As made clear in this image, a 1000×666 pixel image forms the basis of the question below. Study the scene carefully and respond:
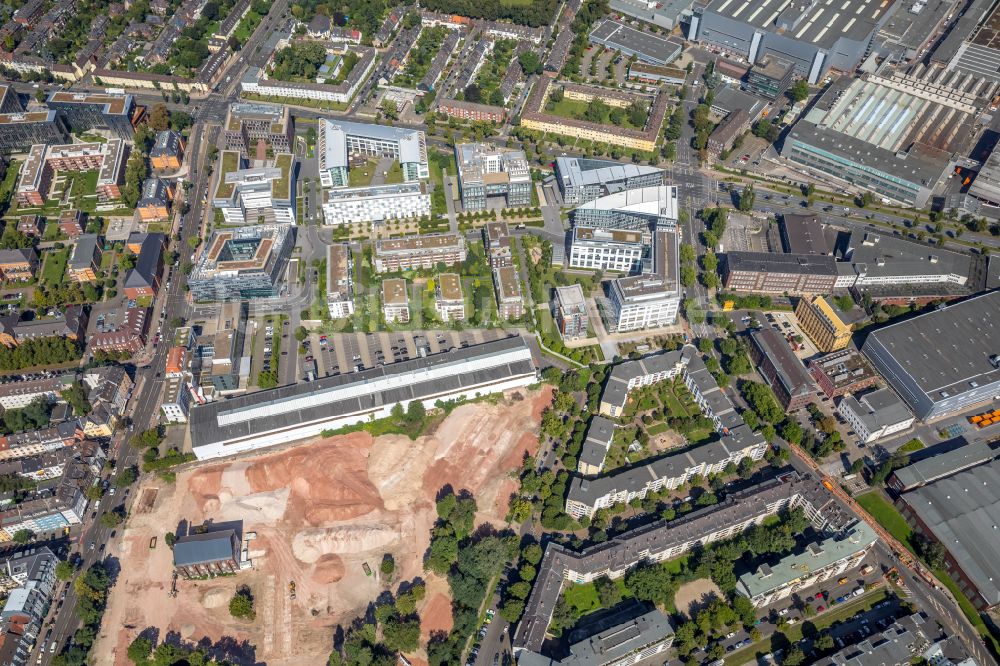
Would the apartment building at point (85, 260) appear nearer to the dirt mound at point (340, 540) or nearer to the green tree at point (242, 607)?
the dirt mound at point (340, 540)

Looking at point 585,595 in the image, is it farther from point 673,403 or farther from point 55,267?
point 55,267

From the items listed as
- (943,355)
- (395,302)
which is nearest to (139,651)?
(395,302)

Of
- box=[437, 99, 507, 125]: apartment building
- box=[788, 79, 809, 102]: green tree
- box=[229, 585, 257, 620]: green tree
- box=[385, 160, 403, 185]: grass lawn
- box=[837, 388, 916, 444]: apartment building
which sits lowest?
box=[229, 585, 257, 620]: green tree

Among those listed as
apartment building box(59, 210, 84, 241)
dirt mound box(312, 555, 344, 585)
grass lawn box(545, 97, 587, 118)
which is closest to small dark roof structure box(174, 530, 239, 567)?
dirt mound box(312, 555, 344, 585)

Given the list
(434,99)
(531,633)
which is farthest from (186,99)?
(531,633)

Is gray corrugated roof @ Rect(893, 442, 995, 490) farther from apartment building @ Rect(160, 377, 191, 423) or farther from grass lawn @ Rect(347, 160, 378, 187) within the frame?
grass lawn @ Rect(347, 160, 378, 187)

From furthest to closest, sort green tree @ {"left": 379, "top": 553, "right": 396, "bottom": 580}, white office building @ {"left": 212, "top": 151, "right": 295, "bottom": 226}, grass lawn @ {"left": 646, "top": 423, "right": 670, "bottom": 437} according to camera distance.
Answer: white office building @ {"left": 212, "top": 151, "right": 295, "bottom": 226} < grass lawn @ {"left": 646, "top": 423, "right": 670, "bottom": 437} < green tree @ {"left": 379, "top": 553, "right": 396, "bottom": 580}
